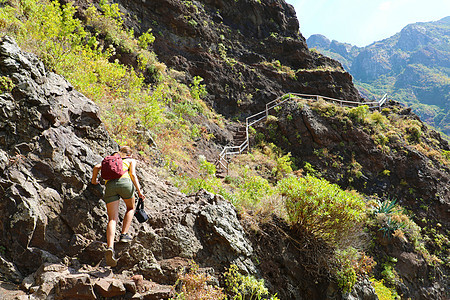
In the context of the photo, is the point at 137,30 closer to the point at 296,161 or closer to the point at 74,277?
the point at 296,161

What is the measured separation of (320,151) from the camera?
16.5 meters

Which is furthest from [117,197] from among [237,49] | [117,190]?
[237,49]

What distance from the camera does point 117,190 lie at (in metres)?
4.29

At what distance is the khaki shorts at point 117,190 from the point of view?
4273mm

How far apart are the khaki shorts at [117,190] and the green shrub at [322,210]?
344cm

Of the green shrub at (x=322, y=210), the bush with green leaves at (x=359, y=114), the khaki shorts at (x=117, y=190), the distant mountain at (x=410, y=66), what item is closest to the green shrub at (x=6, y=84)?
the khaki shorts at (x=117, y=190)

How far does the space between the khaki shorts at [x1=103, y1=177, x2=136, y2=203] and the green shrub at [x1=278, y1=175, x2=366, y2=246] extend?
11.3ft

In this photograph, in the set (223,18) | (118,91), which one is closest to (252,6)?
(223,18)

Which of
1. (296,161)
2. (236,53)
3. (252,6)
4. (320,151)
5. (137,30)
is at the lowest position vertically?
(296,161)

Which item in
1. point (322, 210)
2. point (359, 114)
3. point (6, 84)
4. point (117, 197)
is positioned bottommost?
point (117, 197)

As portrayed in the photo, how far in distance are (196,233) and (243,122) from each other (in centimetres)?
1556

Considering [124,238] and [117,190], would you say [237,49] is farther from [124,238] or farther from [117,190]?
[124,238]

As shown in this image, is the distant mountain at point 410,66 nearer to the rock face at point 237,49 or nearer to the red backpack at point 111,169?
the rock face at point 237,49

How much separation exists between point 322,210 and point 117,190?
4100 mm
